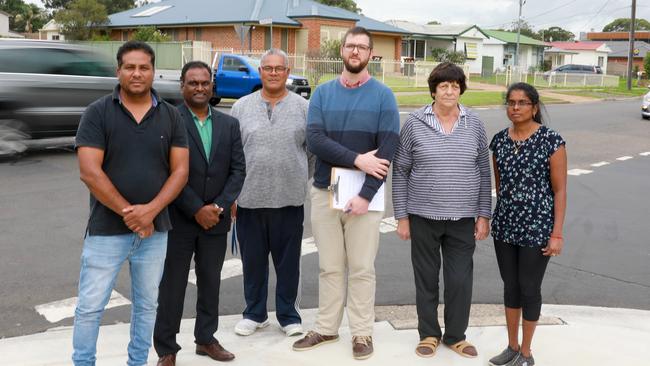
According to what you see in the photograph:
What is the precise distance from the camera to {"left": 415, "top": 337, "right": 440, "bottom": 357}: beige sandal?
4.25 metres

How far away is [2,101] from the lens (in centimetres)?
1044

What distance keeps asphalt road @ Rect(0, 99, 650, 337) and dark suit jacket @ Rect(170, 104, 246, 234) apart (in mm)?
1288

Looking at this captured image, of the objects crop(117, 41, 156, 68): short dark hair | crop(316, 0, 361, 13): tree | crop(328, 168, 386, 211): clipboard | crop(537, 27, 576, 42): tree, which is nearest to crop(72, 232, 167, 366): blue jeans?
crop(117, 41, 156, 68): short dark hair

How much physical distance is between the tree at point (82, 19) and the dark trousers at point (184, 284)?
44654 mm

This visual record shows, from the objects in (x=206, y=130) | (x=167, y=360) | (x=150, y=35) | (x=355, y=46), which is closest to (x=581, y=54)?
(x=150, y=35)

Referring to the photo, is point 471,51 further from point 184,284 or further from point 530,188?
point 184,284

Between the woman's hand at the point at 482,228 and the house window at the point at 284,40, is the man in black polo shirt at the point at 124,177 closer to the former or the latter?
the woman's hand at the point at 482,228

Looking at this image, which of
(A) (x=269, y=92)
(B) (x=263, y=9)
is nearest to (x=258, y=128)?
(A) (x=269, y=92)

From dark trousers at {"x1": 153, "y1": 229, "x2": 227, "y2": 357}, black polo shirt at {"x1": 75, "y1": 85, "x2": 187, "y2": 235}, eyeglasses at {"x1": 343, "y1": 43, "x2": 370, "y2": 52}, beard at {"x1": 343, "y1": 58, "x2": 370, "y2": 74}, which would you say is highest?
eyeglasses at {"x1": 343, "y1": 43, "x2": 370, "y2": 52}

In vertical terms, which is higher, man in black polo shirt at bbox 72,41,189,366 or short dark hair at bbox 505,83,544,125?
short dark hair at bbox 505,83,544,125

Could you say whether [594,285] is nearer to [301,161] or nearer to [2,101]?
[301,161]

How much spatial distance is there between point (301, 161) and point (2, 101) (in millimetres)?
7728

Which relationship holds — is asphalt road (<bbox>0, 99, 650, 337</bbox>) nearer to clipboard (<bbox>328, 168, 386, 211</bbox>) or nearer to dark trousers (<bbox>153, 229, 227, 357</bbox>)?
dark trousers (<bbox>153, 229, 227, 357</bbox>)

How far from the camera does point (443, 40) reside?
56.0 metres
